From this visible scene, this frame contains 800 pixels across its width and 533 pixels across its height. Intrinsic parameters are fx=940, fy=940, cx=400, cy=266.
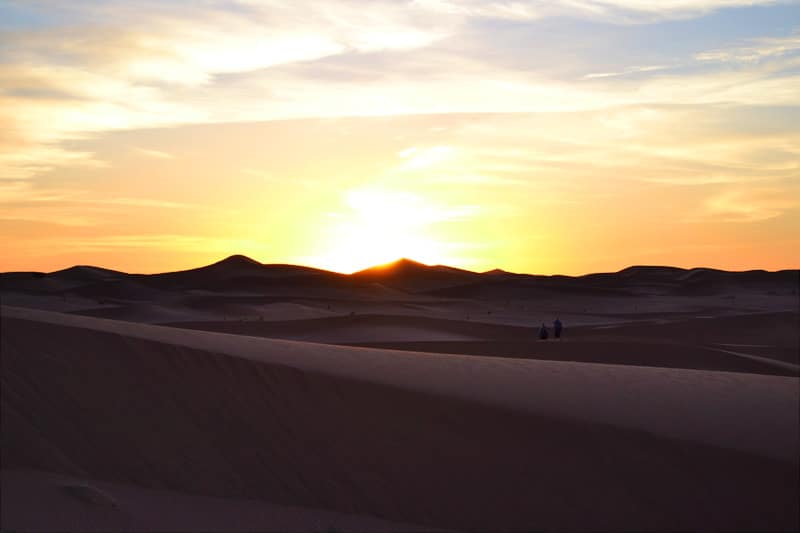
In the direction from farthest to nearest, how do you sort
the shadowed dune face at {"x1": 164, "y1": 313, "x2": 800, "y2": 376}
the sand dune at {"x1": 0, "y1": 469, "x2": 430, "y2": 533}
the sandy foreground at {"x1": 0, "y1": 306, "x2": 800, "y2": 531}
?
1. the shadowed dune face at {"x1": 164, "y1": 313, "x2": 800, "y2": 376}
2. the sandy foreground at {"x1": 0, "y1": 306, "x2": 800, "y2": 531}
3. the sand dune at {"x1": 0, "y1": 469, "x2": 430, "y2": 533}

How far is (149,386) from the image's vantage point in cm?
1016

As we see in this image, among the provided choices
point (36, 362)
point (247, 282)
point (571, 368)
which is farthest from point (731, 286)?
point (36, 362)

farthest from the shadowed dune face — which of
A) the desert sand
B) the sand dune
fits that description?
the sand dune

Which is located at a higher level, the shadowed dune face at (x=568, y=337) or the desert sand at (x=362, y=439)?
the shadowed dune face at (x=568, y=337)

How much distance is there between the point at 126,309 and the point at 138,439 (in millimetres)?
35647

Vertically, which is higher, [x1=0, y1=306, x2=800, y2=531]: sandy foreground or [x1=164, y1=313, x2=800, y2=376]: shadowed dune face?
[x1=164, y1=313, x2=800, y2=376]: shadowed dune face

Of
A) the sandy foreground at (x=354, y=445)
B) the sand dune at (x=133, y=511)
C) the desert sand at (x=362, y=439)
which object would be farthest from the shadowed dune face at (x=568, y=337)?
the sand dune at (x=133, y=511)

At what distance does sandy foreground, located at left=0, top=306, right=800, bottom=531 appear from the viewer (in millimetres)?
8219

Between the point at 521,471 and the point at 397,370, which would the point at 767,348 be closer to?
the point at 397,370

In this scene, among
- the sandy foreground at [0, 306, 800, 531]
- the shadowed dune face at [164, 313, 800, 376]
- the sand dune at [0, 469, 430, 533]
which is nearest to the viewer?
the sand dune at [0, 469, 430, 533]

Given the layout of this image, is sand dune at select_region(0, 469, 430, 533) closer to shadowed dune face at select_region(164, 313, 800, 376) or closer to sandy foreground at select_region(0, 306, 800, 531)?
sandy foreground at select_region(0, 306, 800, 531)

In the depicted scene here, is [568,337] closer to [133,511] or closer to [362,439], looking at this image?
[362,439]

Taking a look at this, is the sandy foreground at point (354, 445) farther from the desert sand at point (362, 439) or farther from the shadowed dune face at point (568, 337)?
the shadowed dune face at point (568, 337)

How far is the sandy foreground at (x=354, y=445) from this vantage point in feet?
27.0
